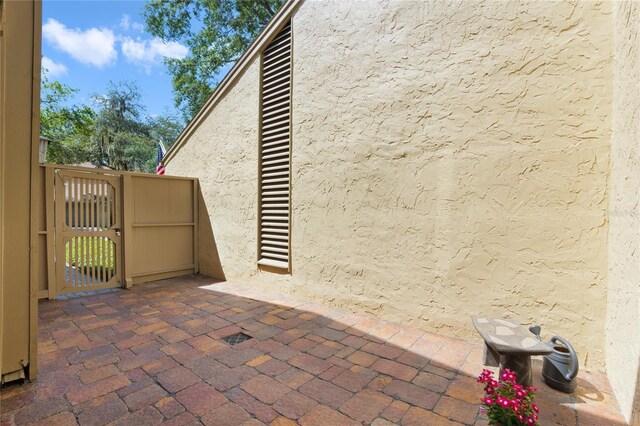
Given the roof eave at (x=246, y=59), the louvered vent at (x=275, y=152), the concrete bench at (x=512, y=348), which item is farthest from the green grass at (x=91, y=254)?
the concrete bench at (x=512, y=348)

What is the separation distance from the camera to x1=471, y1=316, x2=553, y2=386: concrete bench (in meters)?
1.92

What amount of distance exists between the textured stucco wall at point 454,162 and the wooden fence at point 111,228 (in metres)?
2.53

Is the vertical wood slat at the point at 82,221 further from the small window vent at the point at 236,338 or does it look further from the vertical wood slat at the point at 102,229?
the small window vent at the point at 236,338

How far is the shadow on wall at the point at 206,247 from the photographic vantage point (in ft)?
18.9

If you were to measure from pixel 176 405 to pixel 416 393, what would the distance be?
1.66 m

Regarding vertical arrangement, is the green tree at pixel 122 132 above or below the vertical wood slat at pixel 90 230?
above

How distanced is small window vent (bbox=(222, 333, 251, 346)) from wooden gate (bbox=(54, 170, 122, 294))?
3.13 m

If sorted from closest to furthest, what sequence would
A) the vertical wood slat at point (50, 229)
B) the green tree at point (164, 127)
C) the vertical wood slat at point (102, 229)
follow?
1. the vertical wood slat at point (50, 229)
2. the vertical wood slat at point (102, 229)
3. the green tree at point (164, 127)

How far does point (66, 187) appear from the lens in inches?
174

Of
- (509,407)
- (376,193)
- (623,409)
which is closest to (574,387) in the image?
(623,409)

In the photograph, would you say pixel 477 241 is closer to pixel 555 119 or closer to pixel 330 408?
pixel 555 119

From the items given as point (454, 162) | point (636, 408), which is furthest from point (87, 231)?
point (636, 408)

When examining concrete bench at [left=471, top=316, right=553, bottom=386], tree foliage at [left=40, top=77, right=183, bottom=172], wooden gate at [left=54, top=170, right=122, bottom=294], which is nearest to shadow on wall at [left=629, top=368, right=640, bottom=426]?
concrete bench at [left=471, top=316, right=553, bottom=386]

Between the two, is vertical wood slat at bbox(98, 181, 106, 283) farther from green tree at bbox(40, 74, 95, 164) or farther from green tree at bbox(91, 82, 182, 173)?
green tree at bbox(91, 82, 182, 173)
